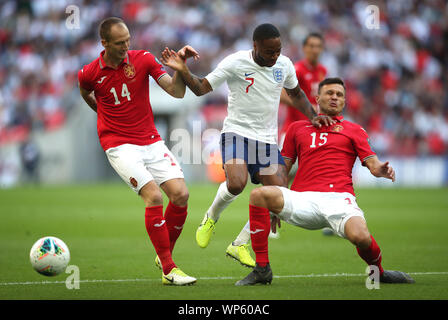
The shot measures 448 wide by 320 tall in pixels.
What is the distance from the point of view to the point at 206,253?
8.80 meters

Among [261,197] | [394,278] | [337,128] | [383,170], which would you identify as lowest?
[394,278]

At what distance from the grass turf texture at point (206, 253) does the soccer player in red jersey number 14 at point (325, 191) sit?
0.95 feet

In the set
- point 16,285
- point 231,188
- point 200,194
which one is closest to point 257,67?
point 231,188

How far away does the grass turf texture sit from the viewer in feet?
19.3

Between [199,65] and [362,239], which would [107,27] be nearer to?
[362,239]

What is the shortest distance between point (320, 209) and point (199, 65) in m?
18.4

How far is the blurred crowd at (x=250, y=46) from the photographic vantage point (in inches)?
966

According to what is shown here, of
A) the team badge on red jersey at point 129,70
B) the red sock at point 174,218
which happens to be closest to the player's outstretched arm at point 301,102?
the red sock at point 174,218

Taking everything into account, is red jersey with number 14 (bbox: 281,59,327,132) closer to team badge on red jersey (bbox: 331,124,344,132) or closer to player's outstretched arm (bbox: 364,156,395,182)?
team badge on red jersey (bbox: 331,124,344,132)

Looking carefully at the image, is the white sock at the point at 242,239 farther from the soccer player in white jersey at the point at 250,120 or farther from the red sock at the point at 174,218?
the red sock at the point at 174,218

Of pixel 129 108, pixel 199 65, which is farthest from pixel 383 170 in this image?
pixel 199 65

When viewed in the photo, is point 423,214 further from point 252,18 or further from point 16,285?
point 252,18

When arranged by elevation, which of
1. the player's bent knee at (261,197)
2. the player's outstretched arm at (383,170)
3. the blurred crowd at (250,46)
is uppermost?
the blurred crowd at (250,46)

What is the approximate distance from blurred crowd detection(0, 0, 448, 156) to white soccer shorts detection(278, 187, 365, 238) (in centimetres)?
1793
